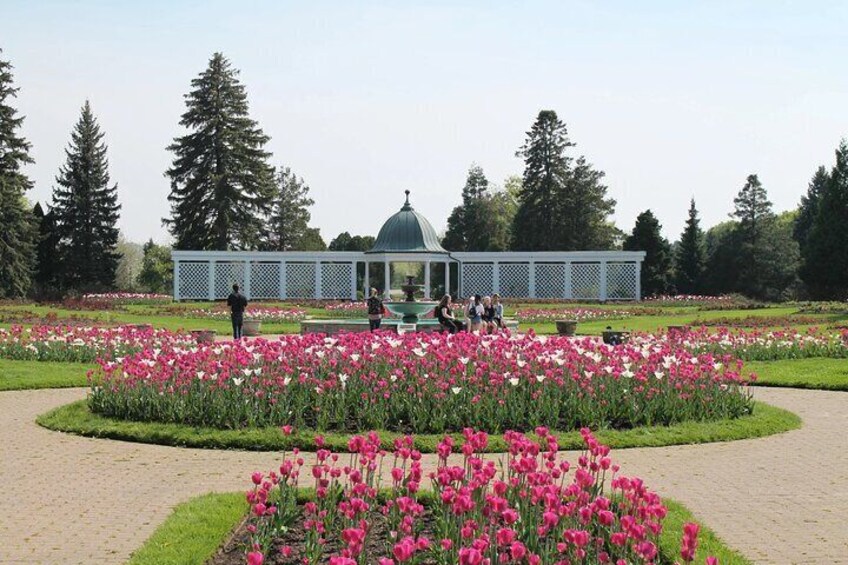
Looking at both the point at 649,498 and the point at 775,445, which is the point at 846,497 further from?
the point at 649,498

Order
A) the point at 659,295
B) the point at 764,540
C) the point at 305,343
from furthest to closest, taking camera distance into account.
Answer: the point at 659,295
the point at 305,343
the point at 764,540

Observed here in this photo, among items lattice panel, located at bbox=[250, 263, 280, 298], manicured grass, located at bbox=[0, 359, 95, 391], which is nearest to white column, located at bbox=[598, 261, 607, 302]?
lattice panel, located at bbox=[250, 263, 280, 298]

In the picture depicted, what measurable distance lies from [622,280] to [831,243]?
9.68 meters

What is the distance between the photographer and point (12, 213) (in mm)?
43531

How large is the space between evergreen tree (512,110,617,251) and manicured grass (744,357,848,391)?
129 feet

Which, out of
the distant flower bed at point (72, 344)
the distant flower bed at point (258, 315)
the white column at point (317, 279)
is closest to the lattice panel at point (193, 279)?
the white column at point (317, 279)

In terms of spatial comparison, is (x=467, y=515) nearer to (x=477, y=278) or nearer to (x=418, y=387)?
(x=418, y=387)

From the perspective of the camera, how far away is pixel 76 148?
5375 centimetres

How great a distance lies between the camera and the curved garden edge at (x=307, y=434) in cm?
960

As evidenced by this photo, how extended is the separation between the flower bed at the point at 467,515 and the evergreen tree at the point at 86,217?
4790 cm

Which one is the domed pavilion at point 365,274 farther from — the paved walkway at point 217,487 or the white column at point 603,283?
the paved walkway at point 217,487

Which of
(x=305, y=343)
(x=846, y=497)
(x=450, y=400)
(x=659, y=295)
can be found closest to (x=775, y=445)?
(x=846, y=497)

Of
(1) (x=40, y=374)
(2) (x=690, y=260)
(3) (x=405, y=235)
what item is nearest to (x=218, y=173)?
(3) (x=405, y=235)

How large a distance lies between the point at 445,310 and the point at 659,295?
33238 mm
